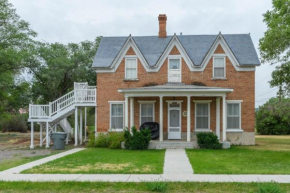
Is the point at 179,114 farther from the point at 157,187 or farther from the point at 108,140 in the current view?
the point at 157,187

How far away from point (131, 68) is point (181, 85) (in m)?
3.85

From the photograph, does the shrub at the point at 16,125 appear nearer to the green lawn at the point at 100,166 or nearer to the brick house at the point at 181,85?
the brick house at the point at 181,85

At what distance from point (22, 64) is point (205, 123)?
16.2 metres

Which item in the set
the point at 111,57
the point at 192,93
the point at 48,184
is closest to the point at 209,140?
the point at 192,93

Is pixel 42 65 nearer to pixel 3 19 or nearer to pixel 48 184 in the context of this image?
pixel 3 19

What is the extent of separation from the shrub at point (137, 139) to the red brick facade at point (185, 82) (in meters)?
3.29

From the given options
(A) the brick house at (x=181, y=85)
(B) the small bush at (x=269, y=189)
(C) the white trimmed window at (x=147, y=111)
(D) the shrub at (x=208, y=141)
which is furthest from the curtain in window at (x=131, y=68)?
(B) the small bush at (x=269, y=189)

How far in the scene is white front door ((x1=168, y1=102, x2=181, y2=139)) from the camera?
78.5ft

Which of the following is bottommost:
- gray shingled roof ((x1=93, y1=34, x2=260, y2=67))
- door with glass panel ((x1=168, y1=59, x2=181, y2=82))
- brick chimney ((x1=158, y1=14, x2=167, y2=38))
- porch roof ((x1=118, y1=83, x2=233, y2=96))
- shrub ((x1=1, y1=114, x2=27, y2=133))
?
→ shrub ((x1=1, y1=114, x2=27, y2=133))

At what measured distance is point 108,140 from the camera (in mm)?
22047

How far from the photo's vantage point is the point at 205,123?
24.0m

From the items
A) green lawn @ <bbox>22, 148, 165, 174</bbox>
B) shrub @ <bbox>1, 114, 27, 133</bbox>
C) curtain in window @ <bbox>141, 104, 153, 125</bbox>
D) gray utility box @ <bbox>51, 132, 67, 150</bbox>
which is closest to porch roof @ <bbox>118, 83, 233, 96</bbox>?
curtain in window @ <bbox>141, 104, 153, 125</bbox>

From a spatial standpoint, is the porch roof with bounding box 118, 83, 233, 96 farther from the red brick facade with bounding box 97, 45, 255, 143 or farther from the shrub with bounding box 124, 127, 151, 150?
the red brick facade with bounding box 97, 45, 255, 143

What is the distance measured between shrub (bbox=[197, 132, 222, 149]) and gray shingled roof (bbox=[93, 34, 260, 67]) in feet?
18.6
